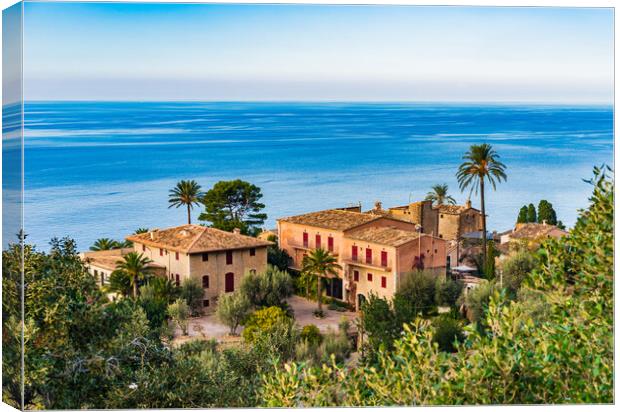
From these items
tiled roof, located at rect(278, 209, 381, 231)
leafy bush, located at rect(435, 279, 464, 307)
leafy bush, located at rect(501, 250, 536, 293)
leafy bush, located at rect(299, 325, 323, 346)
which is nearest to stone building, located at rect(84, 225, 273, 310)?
tiled roof, located at rect(278, 209, 381, 231)

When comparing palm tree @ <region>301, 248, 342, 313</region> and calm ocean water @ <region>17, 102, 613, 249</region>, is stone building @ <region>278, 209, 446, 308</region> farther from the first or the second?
calm ocean water @ <region>17, 102, 613, 249</region>

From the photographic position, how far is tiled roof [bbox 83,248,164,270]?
10219 mm

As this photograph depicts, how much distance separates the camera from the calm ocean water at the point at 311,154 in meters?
10.4

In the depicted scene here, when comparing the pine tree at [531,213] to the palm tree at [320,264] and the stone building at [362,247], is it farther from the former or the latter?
the palm tree at [320,264]

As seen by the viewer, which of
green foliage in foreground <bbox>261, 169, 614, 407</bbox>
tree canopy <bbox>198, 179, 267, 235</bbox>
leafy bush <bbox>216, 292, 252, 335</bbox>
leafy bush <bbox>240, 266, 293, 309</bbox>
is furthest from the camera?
tree canopy <bbox>198, 179, 267, 235</bbox>

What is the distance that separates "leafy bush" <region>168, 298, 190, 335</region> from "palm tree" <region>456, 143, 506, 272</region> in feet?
9.46

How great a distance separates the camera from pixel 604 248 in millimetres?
8383

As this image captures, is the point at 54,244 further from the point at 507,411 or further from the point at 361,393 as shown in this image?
the point at 507,411

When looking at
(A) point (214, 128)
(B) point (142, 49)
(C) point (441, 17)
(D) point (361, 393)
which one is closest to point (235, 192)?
(A) point (214, 128)

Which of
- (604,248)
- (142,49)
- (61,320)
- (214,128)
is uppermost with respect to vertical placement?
(142,49)

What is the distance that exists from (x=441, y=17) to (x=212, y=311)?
341cm

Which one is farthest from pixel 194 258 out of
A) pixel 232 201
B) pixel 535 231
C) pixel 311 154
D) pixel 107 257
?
pixel 535 231

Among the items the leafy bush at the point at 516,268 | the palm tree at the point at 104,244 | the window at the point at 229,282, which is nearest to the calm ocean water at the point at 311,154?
the palm tree at the point at 104,244

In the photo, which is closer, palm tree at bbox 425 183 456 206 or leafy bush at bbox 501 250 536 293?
leafy bush at bbox 501 250 536 293
